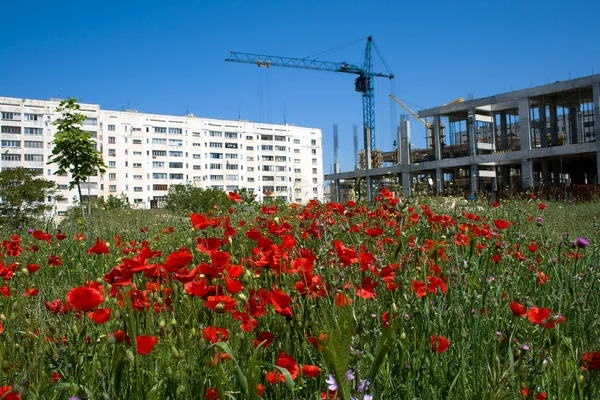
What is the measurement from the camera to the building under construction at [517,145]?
27.7m

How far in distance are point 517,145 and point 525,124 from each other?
Answer: 23.4ft

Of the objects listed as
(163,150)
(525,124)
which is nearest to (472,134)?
(525,124)

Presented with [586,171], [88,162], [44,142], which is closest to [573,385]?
[88,162]

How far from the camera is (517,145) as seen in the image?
35.6m

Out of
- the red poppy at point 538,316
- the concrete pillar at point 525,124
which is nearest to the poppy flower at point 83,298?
the red poppy at point 538,316

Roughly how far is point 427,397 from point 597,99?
2994 cm

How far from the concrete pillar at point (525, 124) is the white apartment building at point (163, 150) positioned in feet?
107

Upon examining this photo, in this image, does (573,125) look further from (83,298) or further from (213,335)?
(83,298)

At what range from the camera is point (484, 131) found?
3744cm

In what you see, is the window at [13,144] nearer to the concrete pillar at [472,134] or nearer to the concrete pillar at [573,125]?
the concrete pillar at [472,134]

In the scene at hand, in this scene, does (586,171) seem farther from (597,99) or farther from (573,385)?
(573,385)

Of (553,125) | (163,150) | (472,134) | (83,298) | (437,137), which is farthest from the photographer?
(163,150)

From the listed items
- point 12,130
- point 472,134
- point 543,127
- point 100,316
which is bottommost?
point 100,316

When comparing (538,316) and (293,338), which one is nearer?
(538,316)
